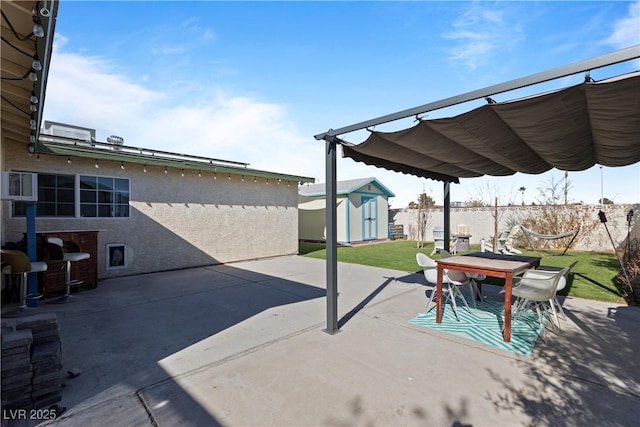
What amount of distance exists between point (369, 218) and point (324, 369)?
13.4 metres

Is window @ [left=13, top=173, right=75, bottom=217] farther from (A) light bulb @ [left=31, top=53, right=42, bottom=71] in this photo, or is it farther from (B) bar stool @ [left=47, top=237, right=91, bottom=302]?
(A) light bulb @ [left=31, top=53, right=42, bottom=71]

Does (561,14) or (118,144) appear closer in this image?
(561,14)

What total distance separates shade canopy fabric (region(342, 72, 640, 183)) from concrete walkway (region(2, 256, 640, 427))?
225 cm

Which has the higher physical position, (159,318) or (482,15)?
(482,15)

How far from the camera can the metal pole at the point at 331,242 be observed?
150 inches

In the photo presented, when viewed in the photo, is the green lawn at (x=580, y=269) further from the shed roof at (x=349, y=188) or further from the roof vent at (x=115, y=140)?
the roof vent at (x=115, y=140)

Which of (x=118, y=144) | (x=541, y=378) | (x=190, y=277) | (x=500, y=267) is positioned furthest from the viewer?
(x=118, y=144)

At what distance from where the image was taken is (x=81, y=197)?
6996 mm

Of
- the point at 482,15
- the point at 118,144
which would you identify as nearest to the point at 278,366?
the point at 482,15

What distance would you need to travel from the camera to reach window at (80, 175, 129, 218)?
7.05 metres

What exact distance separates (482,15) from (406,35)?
1.40m

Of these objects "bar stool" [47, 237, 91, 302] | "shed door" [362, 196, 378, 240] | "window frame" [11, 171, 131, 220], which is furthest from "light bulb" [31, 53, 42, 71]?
"shed door" [362, 196, 378, 240]

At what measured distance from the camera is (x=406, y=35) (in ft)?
19.5

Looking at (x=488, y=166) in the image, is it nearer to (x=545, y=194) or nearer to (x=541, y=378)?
(x=541, y=378)
